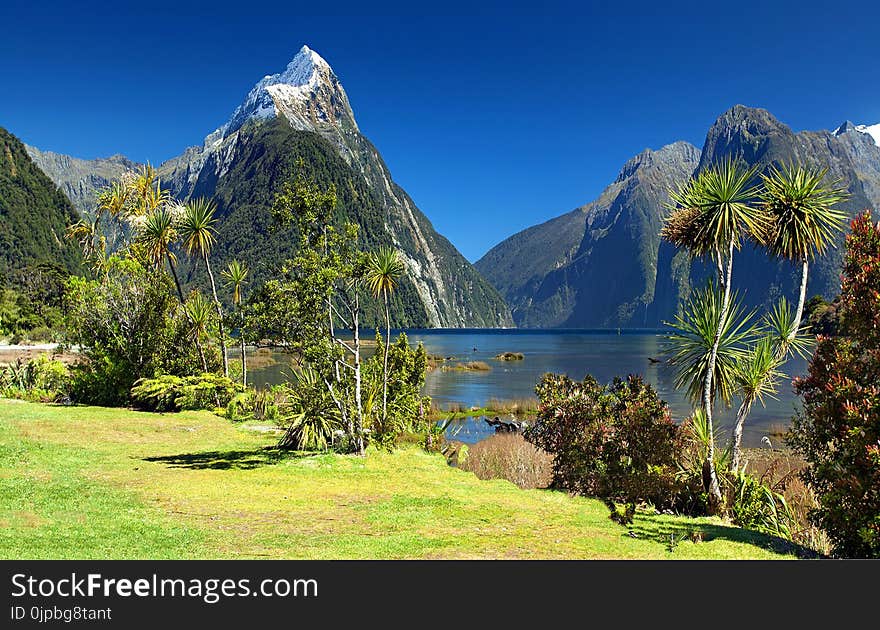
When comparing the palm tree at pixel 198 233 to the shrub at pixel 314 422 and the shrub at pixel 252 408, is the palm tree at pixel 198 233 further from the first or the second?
the shrub at pixel 314 422

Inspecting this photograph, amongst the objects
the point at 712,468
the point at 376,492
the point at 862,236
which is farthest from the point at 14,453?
the point at 862,236

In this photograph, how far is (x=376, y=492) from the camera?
13.1 meters

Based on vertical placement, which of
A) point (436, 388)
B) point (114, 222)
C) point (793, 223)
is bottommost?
point (436, 388)

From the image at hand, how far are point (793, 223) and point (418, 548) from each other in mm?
11552

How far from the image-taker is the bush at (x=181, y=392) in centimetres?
2455

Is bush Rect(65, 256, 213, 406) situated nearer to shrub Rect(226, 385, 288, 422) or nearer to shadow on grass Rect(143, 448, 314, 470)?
shrub Rect(226, 385, 288, 422)

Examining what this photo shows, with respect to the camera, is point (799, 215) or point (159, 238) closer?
point (799, 215)

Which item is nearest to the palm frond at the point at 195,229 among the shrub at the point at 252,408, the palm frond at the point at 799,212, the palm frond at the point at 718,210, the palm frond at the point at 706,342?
the shrub at the point at 252,408

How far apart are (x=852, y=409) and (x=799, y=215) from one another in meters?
7.35

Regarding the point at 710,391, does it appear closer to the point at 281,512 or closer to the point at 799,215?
the point at 799,215

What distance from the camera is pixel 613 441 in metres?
14.6

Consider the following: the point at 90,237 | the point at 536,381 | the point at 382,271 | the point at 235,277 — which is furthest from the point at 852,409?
the point at 536,381

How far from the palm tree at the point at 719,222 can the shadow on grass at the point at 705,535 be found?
2.20 meters
